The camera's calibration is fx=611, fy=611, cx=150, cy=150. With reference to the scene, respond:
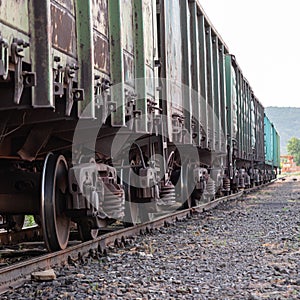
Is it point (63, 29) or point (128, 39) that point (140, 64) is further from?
point (63, 29)

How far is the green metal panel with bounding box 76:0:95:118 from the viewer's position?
5141 millimetres

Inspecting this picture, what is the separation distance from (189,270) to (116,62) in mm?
2275

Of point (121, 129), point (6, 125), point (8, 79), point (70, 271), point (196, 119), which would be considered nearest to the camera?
point (8, 79)

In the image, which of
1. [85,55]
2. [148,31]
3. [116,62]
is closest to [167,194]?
[148,31]

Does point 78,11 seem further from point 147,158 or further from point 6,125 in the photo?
point 147,158

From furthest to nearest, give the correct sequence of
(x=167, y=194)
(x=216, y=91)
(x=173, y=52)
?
(x=216, y=91), (x=173, y=52), (x=167, y=194)

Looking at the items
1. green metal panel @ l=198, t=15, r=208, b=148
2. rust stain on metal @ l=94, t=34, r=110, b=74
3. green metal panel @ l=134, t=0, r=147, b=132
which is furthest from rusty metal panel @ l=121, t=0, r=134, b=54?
green metal panel @ l=198, t=15, r=208, b=148

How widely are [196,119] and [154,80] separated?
309cm

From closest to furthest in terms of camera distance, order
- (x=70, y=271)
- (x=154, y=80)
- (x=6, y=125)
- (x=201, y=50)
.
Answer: (x=6, y=125) → (x=70, y=271) → (x=154, y=80) → (x=201, y=50)

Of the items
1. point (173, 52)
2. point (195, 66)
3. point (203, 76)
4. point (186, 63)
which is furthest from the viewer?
point (203, 76)

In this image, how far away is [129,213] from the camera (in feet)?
27.5

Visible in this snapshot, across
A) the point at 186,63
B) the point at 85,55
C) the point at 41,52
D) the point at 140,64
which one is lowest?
the point at 41,52

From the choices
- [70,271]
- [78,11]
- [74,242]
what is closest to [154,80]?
[74,242]

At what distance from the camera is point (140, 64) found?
727cm
